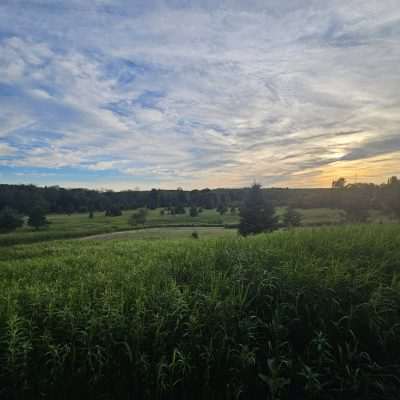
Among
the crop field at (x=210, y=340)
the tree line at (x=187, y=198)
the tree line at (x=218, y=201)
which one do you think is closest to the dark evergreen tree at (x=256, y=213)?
the tree line at (x=218, y=201)

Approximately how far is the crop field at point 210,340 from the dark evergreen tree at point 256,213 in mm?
30619

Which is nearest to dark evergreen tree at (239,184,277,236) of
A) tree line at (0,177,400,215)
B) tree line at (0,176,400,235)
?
tree line at (0,176,400,235)

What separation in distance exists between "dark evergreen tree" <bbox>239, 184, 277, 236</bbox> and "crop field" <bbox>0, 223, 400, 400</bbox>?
1205 inches

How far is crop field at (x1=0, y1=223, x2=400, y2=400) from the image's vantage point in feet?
10.5

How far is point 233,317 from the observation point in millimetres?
3891

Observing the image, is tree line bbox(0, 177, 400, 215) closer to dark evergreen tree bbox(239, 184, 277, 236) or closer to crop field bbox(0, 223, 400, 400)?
dark evergreen tree bbox(239, 184, 277, 236)

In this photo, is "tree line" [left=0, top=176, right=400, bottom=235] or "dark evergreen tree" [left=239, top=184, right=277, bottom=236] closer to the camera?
"dark evergreen tree" [left=239, top=184, right=277, bottom=236]

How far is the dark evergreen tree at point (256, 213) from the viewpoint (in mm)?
35688

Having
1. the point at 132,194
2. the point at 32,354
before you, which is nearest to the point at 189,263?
the point at 32,354

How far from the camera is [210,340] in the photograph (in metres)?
3.57

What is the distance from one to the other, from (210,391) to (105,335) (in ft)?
4.64

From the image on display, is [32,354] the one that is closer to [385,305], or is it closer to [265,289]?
[265,289]

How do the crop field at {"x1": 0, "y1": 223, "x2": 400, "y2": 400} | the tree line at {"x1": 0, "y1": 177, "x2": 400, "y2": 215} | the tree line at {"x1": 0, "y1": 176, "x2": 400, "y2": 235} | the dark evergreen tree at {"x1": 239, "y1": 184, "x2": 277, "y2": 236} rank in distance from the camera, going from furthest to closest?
the tree line at {"x1": 0, "y1": 177, "x2": 400, "y2": 215}, the tree line at {"x1": 0, "y1": 176, "x2": 400, "y2": 235}, the dark evergreen tree at {"x1": 239, "y1": 184, "x2": 277, "y2": 236}, the crop field at {"x1": 0, "y1": 223, "x2": 400, "y2": 400}

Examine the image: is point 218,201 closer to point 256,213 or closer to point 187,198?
point 187,198
